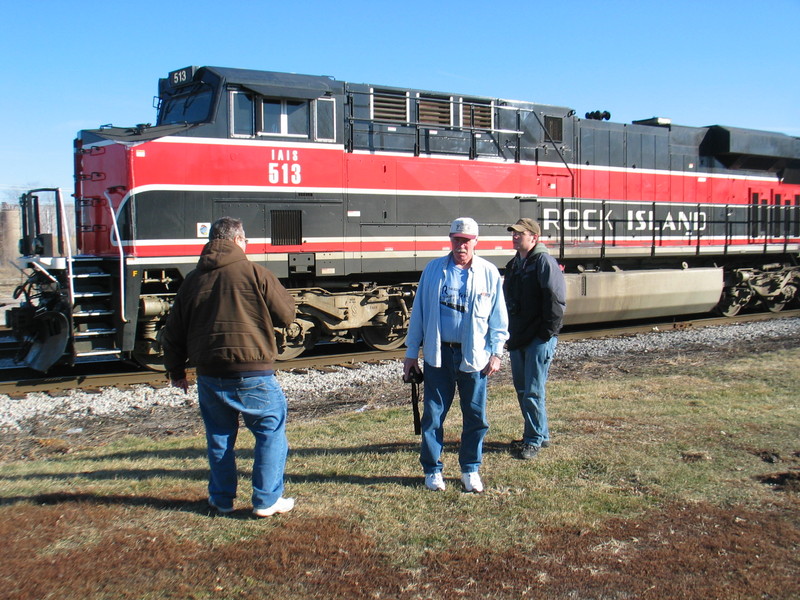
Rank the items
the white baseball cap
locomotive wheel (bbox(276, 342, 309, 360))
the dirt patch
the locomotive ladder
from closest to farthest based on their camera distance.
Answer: the dirt patch
the white baseball cap
the locomotive ladder
locomotive wheel (bbox(276, 342, 309, 360))

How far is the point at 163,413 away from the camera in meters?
7.59

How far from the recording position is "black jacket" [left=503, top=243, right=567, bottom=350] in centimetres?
536

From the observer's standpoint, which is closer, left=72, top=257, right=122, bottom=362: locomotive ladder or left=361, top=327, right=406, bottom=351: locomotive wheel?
left=72, top=257, right=122, bottom=362: locomotive ladder

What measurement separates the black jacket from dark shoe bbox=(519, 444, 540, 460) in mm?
788

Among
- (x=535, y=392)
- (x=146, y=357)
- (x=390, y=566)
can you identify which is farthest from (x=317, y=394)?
(x=390, y=566)

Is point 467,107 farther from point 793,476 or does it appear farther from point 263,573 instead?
point 263,573

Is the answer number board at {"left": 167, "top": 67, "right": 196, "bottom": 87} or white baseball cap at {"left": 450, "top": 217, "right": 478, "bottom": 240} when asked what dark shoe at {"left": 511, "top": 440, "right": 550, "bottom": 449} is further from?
number board at {"left": 167, "top": 67, "right": 196, "bottom": 87}

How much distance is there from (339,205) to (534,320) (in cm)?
495

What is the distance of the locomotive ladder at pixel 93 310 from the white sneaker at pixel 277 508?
483 cm

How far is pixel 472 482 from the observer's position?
15.3 ft

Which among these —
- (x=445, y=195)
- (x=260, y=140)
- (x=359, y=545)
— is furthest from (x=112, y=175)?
(x=359, y=545)

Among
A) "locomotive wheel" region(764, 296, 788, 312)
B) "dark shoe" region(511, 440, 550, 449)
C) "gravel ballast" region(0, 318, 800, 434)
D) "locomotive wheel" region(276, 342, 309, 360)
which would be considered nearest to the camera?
"dark shoe" region(511, 440, 550, 449)

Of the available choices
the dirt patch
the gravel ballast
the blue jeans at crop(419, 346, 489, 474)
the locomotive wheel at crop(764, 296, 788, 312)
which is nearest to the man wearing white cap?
the blue jeans at crop(419, 346, 489, 474)

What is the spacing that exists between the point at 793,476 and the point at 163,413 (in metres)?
6.02
